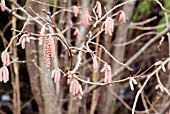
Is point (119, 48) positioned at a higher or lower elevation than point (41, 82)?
higher

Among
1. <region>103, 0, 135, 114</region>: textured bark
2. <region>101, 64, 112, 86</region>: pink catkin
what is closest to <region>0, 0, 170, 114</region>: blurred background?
<region>103, 0, 135, 114</region>: textured bark

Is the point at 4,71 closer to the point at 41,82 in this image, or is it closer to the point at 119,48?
the point at 41,82

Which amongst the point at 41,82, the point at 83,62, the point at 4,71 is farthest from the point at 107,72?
the point at 83,62

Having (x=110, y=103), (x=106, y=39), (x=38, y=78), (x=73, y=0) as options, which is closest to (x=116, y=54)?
(x=106, y=39)

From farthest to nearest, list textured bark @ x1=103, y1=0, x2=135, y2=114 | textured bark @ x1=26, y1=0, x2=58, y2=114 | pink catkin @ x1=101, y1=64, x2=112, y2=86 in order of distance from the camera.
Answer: textured bark @ x1=103, y1=0, x2=135, y2=114
textured bark @ x1=26, y1=0, x2=58, y2=114
pink catkin @ x1=101, y1=64, x2=112, y2=86

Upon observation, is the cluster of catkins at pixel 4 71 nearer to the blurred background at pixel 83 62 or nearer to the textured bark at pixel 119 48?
the blurred background at pixel 83 62

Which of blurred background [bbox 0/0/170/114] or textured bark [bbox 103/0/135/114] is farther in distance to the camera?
textured bark [bbox 103/0/135/114]

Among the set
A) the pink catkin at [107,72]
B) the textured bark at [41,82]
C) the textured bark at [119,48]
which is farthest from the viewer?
the textured bark at [119,48]

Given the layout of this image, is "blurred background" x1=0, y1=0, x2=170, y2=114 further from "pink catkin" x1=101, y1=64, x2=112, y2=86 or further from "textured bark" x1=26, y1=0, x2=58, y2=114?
"pink catkin" x1=101, y1=64, x2=112, y2=86

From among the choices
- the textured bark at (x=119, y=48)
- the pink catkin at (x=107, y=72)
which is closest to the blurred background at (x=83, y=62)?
the textured bark at (x=119, y=48)

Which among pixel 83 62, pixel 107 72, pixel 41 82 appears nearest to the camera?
pixel 107 72

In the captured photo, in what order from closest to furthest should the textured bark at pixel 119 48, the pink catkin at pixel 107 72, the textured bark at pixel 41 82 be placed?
the pink catkin at pixel 107 72
the textured bark at pixel 41 82
the textured bark at pixel 119 48

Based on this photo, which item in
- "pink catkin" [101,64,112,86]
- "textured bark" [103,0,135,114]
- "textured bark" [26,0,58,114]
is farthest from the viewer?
"textured bark" [103,0,135,114]
